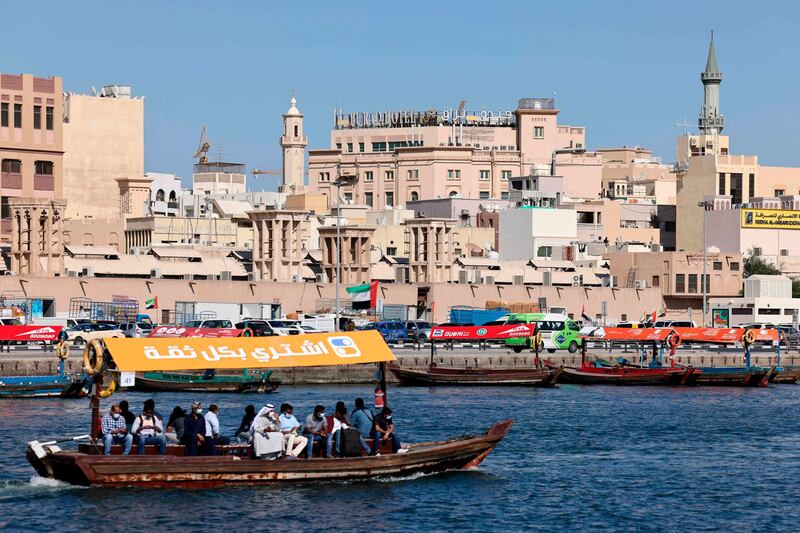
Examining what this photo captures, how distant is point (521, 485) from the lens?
47156mm

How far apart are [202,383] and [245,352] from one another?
2723 centimetres

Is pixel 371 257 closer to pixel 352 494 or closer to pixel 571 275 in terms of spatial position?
pixel 571 275

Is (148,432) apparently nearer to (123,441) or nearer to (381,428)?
(123,441)

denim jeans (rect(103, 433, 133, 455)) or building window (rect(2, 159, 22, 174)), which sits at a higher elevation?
building window (rect(2, 159, 22, 174))

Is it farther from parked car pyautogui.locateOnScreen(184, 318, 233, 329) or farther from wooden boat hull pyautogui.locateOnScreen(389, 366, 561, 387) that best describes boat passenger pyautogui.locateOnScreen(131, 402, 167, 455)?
parked car pyautogui.locateOnScreen(184, 318, 233, 329)

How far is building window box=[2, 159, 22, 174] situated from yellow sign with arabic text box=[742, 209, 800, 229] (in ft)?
204

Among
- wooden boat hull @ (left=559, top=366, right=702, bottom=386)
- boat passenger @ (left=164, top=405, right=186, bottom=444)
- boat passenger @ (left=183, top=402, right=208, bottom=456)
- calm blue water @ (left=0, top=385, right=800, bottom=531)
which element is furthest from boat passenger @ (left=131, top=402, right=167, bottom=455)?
wooden boat hull @ (left=559, top=366, right=702, bottom=386)

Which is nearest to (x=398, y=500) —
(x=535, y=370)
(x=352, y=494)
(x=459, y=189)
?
(x=352, y=494)

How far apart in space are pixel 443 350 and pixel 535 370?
1291cm

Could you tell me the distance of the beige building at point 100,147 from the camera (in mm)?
141000

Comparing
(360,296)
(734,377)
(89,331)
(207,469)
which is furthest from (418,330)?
(207,469)

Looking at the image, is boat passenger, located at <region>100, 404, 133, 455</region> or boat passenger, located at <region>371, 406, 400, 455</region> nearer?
boat passenger, located at <region>100, 404, 133, 455</region>

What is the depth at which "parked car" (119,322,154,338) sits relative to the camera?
276 ft

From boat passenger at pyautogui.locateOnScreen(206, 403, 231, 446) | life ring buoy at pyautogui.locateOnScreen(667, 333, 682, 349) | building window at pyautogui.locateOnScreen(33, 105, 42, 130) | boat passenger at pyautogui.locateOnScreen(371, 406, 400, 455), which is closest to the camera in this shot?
boat passenger at pyautogui.locateOnScreen(206, 403, 231, 446)
